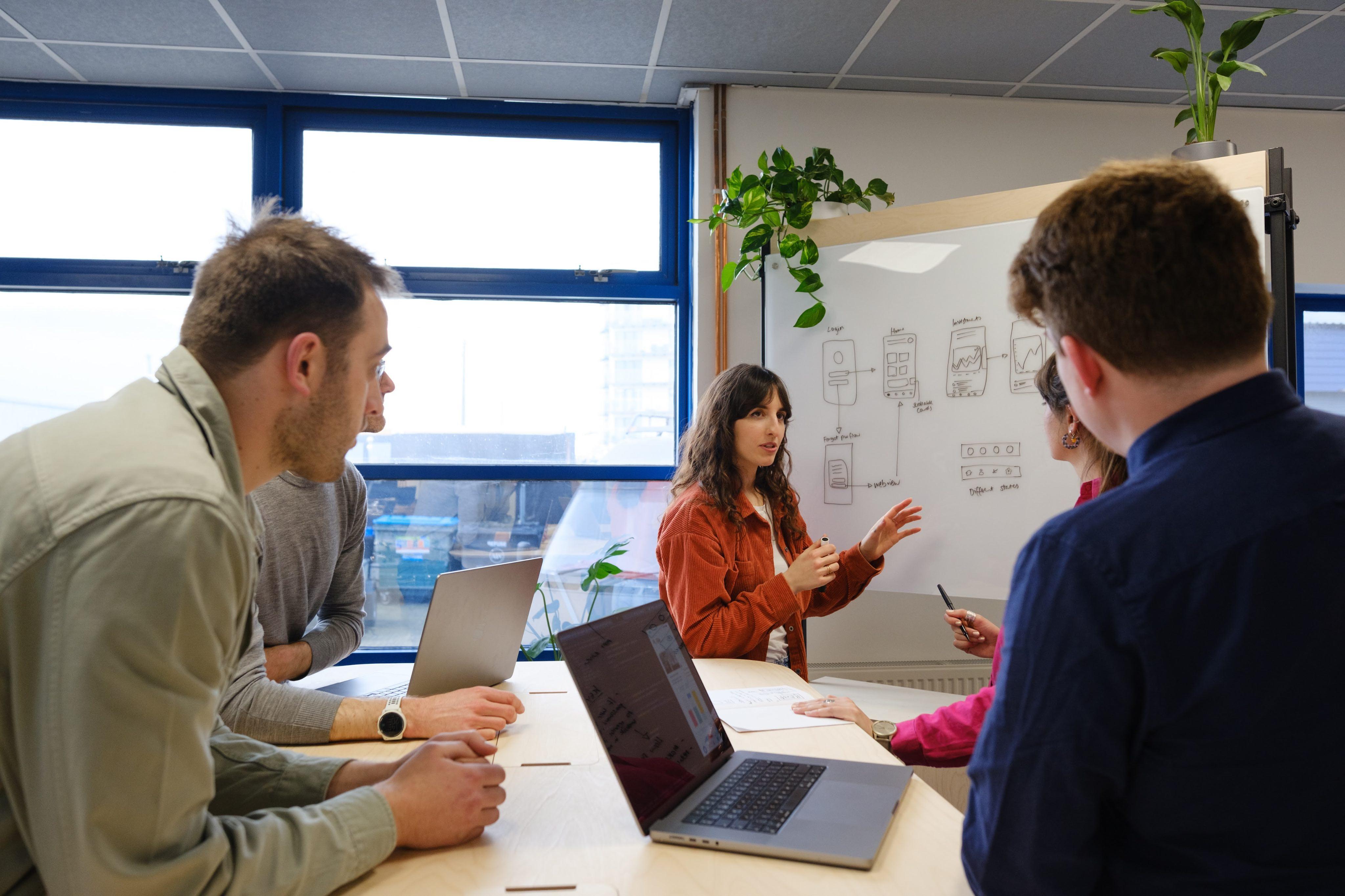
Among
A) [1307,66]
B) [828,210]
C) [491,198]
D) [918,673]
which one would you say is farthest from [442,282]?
[1307,66]

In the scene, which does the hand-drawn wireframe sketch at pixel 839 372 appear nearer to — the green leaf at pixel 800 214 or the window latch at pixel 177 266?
the green leaf at pixel 800 214

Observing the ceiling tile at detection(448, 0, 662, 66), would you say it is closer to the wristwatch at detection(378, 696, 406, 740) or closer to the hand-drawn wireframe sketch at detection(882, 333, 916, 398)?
the hand-drawn wireframe sketch at detection(882, 333, 916, 398)

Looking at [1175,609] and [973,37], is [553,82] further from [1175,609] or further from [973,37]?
[1175,609]

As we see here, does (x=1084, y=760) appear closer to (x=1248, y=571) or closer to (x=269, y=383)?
(x=1248, y=571)

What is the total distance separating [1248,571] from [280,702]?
1.36 metres

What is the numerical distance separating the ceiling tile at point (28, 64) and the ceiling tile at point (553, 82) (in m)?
1.40

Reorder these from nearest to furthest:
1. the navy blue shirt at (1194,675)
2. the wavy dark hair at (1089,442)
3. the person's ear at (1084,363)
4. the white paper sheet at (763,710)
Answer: the navy blue shirt at (1194,675) → the person's ear at (1084,363) → the wavy dark hair at (1089,442) → the white paper sheet at (763,710)

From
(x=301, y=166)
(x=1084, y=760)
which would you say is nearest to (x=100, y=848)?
(x=1084, y=760)

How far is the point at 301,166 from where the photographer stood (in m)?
3.24

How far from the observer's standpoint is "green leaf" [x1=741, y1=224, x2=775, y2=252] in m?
2.85

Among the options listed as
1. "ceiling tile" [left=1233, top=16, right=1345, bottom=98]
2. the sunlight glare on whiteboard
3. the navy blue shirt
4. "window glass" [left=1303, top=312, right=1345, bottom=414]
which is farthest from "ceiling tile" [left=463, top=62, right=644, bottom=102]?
"window glass" [left=1303, top=312, right=1345, bottom=414]

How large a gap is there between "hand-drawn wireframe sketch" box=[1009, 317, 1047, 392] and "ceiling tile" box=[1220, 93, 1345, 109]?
5.24ft

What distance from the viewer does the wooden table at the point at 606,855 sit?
937mm

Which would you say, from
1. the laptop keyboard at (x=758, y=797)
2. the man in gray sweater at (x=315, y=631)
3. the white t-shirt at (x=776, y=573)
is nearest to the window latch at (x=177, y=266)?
the man in gray sweater at (x=315, y=631)
